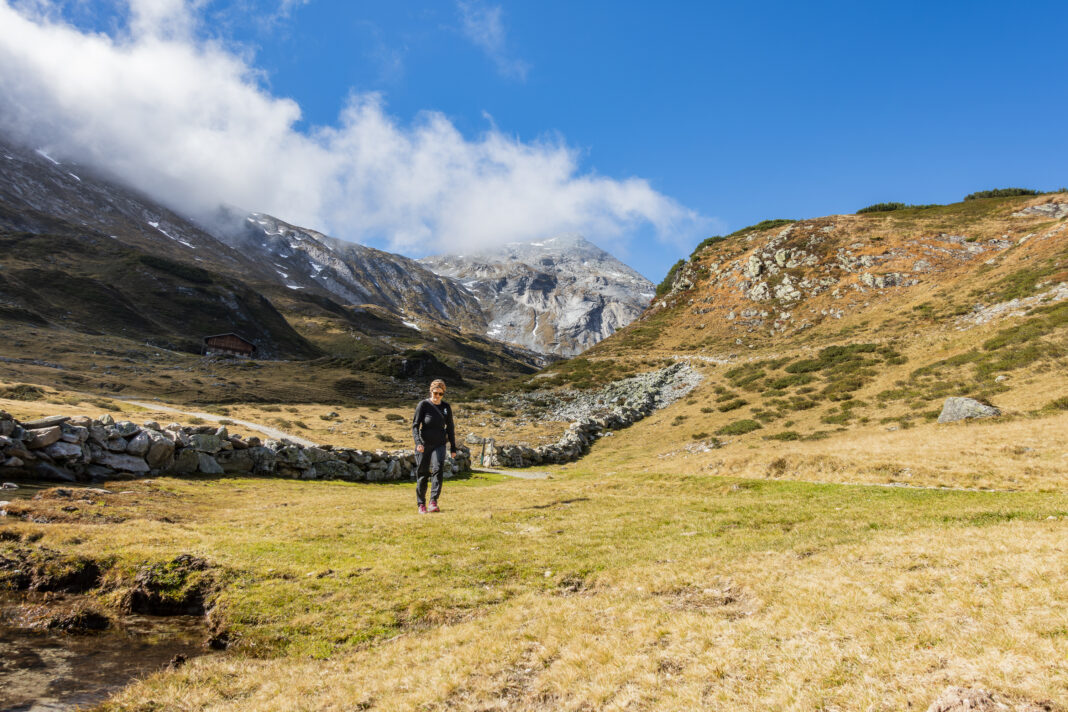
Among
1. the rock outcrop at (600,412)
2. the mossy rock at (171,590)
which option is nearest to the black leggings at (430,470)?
the mossy rock at (171,590)

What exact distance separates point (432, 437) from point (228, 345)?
126238mm

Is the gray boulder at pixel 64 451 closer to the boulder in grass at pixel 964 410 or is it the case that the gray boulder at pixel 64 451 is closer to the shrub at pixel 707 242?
the boulder in grass at pixel 964 410

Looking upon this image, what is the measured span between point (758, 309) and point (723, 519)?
72491 millimetres

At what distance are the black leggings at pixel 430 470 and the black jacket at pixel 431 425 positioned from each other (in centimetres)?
23

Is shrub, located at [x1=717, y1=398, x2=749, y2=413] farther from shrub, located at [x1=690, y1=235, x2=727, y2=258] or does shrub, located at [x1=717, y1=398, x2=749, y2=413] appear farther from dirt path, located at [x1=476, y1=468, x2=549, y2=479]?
shrub, located at [x1=690, y1=235, x2=727, y2=258]

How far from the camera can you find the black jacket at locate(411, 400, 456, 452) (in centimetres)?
1448

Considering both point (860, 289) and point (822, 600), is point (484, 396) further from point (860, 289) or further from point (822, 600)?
point (822, 600)

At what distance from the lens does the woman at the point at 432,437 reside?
47.5 ft

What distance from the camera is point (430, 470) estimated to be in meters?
15.2

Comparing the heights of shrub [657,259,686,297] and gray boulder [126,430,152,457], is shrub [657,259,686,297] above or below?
above

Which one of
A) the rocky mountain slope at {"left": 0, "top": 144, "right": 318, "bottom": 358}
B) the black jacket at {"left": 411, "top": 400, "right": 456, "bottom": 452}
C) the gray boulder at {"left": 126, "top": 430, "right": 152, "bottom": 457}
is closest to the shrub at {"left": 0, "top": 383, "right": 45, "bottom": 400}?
the gray boulder at {"left": 126, "top": 430, "right": 152, "bottom": 457}

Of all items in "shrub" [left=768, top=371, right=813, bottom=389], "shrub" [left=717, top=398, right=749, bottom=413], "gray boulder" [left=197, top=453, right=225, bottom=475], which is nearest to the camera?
"gray boulder" [left=197, top=453, right=225, bottom=475]

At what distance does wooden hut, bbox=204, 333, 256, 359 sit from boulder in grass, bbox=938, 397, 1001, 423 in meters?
125

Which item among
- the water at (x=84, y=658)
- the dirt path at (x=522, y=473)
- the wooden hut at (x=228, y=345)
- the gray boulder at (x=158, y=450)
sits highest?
the wooden hut at (x=228, y=345)
